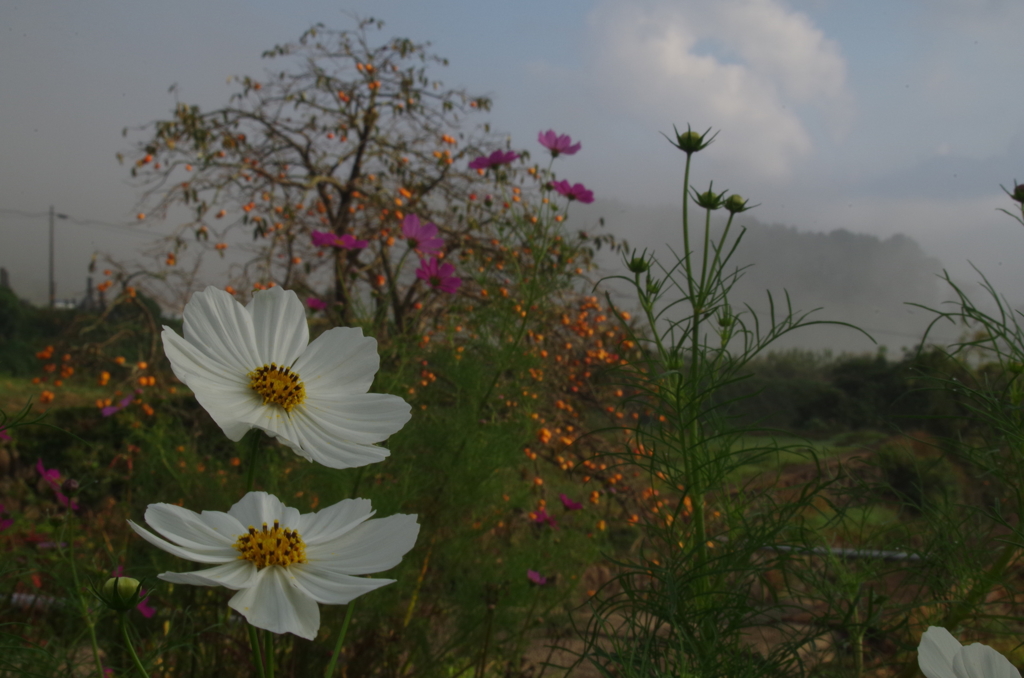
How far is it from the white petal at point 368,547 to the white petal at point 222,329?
15 centimetres

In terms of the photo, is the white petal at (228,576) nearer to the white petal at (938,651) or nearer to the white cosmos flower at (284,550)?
the white cosmos flower at (284,550)

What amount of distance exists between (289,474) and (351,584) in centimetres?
151

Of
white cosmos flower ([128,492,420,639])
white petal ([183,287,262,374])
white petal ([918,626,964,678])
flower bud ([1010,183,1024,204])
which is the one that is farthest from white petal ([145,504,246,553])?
flower bud ([1010,183,1024,204])

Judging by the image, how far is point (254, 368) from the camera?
502 millimetres

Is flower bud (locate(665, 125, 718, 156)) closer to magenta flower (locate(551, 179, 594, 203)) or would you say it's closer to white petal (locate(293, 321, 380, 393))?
white petal (locate(293, 321, 380, 393))

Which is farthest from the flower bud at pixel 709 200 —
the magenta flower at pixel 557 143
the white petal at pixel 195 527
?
the magenta flower at pixel 557 143

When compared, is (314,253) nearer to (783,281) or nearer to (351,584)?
(783,281)

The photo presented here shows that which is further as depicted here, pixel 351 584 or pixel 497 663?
pixel 497 663

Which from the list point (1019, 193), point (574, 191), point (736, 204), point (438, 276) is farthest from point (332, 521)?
point (574, 191)

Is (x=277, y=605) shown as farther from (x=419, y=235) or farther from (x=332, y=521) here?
(x=419, y=235)

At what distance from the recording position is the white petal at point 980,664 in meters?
0.45

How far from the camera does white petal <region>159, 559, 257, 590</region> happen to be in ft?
1.04

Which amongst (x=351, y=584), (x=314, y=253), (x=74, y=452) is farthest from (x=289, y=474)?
(x=314, y=253)

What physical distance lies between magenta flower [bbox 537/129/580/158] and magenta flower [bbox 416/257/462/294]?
0.42 meters
